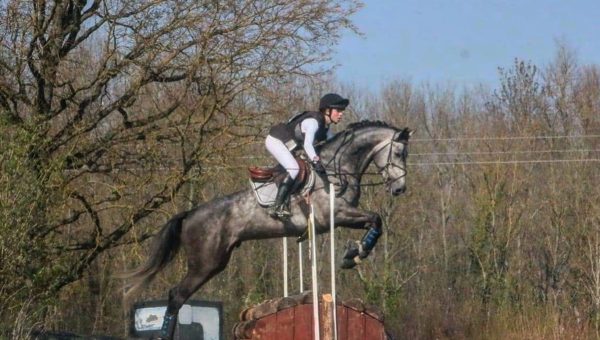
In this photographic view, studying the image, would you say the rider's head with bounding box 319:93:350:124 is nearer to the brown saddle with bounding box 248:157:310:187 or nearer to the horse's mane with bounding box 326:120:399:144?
the horse's mane with bounding box 326:120:399:144

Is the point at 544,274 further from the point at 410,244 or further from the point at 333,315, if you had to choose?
the point at 333,315

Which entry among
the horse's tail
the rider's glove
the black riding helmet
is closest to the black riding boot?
the rider's glove

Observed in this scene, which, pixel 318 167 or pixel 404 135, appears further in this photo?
pixel 404 135

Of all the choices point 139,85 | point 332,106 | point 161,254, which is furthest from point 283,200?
point 139,85

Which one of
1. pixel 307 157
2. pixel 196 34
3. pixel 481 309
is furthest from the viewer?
pixel 481 309

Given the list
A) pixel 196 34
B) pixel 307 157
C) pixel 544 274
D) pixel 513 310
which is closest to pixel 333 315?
pixel 307 157

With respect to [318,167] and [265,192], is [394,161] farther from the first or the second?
[265,192]

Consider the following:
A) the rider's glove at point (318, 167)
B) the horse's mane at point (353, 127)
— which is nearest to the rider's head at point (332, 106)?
the horse's mane at point (353, 127)

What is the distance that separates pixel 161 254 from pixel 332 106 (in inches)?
111

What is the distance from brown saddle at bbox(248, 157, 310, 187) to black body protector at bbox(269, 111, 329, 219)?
109 mm

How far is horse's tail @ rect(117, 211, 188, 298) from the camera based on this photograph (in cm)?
1335

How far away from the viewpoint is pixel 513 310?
25.7m

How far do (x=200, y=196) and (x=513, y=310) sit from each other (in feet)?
29.9

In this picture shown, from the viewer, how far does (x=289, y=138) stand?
12484 millimetres
